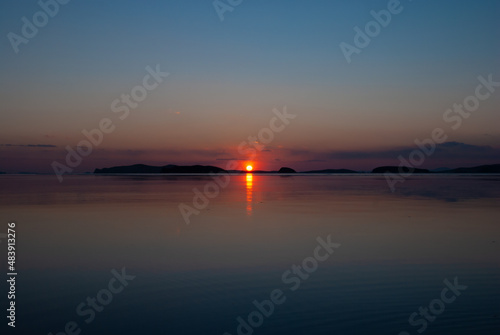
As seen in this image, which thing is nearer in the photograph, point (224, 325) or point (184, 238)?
point (224, 325)

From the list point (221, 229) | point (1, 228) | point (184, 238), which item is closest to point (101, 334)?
point (184, 238)

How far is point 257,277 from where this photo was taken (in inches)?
396

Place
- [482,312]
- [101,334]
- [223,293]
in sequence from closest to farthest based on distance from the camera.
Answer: [101,334], [482,312], [223,293]

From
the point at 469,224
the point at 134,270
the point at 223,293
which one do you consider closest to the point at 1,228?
the point at 134,270

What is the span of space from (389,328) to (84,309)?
537 cm

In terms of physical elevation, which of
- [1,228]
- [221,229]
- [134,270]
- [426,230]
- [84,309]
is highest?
[1,228]

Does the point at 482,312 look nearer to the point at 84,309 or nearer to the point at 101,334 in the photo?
the point at 101,334

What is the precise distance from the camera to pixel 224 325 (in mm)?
7145

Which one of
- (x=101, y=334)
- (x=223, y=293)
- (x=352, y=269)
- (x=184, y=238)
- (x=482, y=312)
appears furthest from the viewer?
(x=184, y=238)

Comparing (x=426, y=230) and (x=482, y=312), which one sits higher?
(x=426, y=230)

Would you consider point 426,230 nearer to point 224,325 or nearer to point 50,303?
point 224,325

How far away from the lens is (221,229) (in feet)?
56.2

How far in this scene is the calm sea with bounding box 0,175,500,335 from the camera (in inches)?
285

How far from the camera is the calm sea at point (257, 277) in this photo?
724cm
